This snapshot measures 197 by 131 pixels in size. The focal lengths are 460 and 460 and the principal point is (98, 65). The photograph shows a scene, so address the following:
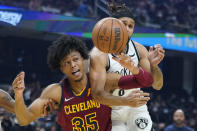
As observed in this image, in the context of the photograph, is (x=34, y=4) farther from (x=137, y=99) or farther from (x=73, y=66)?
(x=137, y=99)

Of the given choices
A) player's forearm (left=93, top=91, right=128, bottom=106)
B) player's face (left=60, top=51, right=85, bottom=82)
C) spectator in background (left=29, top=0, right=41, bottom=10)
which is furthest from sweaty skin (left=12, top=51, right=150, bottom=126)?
spectator in background (left=29, top=0, right=41, bottom=10)

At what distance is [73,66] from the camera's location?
14.5 ft

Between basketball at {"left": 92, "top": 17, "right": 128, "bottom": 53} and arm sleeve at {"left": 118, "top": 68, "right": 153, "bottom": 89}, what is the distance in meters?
0.30

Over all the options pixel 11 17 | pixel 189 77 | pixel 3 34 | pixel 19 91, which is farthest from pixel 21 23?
pixel 189 77

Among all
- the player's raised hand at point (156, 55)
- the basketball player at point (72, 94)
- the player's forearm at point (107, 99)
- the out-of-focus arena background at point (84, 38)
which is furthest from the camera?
the out-of-focus arena background at point (84, 38)

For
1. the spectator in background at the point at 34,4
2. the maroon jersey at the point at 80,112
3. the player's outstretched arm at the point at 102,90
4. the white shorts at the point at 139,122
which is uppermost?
the spectator in background at the point at 34,4

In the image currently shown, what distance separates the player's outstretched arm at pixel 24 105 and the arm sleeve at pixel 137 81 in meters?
0.64

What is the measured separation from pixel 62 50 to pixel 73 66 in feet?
0.73

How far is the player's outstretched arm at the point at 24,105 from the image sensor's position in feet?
13.9

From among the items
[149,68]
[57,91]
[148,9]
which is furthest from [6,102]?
[148,9]

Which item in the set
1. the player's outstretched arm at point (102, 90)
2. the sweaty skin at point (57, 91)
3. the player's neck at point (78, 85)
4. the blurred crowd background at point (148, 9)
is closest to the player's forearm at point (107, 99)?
the player's outstretched arm at point (102, 90)

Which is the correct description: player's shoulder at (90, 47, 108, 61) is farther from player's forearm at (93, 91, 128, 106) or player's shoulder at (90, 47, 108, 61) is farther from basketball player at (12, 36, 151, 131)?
player's forearm at (93, 91, 128, 106)

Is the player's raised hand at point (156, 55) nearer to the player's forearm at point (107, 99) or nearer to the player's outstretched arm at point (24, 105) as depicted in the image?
the player's forearm at point (107, 99)

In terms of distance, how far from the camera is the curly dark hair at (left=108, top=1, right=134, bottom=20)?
520 centimetres
